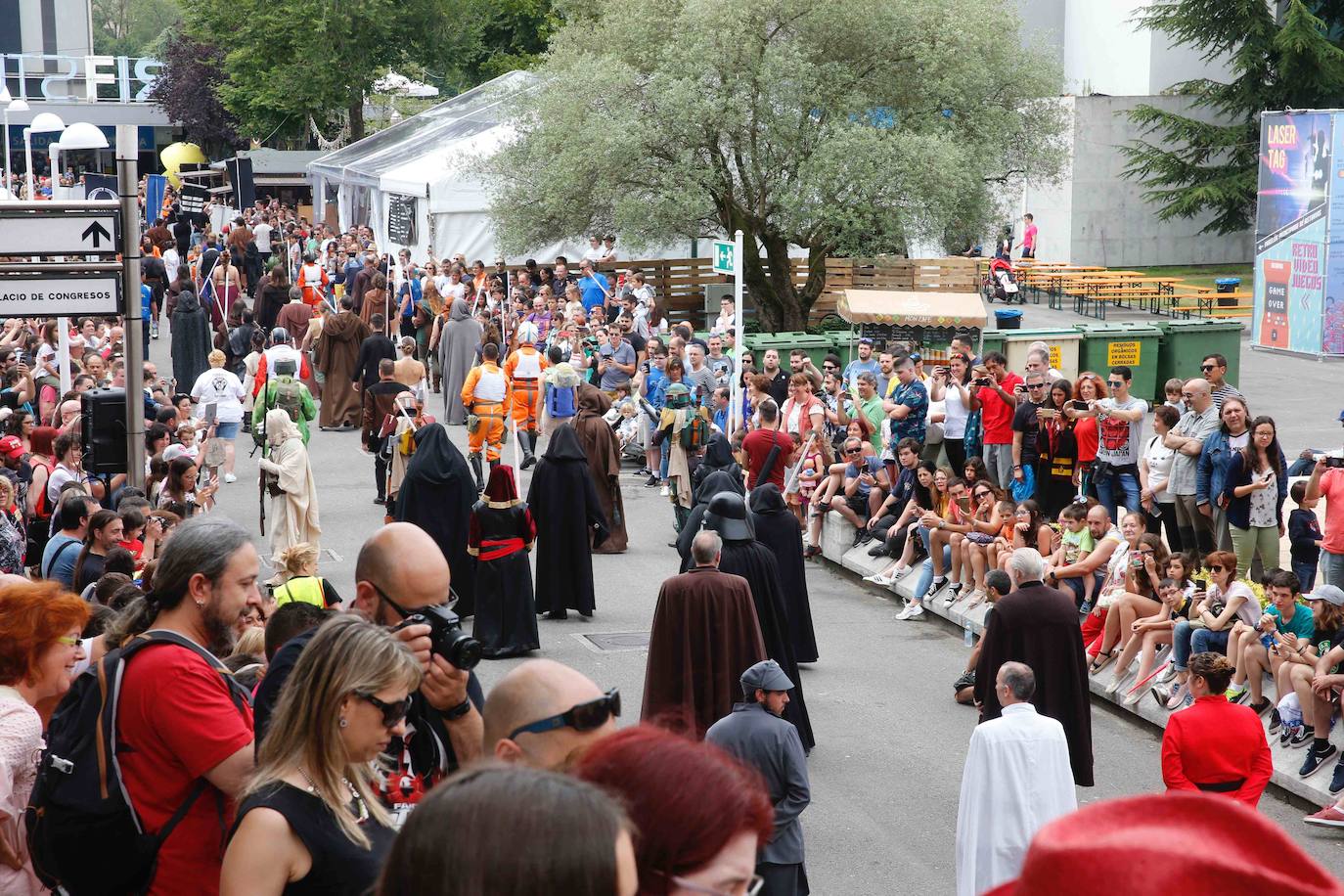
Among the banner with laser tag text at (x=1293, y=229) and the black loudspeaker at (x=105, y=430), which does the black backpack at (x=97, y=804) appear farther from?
the banner with laser tag text at (x=1293, y=229)

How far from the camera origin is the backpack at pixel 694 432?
15969mm

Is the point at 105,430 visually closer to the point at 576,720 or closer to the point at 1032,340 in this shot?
the point at 576,720

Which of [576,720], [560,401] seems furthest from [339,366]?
[576,720]

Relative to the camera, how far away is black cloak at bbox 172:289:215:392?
23734 millimetres

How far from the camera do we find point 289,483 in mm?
13555

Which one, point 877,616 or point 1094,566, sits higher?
point 1094,566

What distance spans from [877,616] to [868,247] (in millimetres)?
13378

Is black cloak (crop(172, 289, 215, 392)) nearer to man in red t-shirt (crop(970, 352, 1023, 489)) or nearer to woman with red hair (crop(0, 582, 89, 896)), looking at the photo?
man in red t-shirt (crop(970, 352, 1023, 489))

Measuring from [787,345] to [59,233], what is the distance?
14151 mm

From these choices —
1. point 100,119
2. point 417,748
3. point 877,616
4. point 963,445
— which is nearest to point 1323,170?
point 963,445

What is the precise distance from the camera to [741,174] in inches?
1037

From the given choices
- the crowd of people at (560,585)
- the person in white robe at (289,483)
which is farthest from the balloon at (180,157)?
the person in white robe at (289,483)

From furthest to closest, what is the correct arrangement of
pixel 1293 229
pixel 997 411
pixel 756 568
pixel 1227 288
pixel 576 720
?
pixel 1227 288 → pixel 1293 229 → pixel 997 411 → pixel 756 568 → pixel 576 720

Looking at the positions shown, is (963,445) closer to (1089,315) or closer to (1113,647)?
(1113,647)
